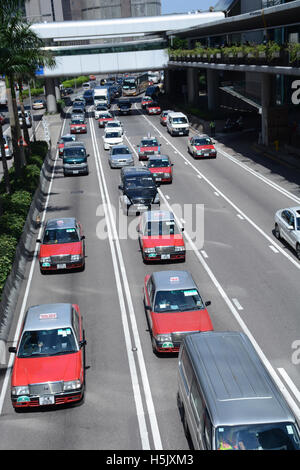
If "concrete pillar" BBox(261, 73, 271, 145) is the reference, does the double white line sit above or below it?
below

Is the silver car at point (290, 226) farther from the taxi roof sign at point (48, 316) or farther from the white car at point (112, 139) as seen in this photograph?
the white car at point (112, 139)

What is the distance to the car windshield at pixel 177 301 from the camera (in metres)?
16.2

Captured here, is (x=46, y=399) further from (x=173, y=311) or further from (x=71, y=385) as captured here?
(x=173, y=311)

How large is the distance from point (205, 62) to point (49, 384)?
169 ft

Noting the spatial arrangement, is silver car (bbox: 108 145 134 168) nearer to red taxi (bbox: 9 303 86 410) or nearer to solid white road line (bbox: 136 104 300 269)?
solid white road line (bbox: 136 104 300 269)

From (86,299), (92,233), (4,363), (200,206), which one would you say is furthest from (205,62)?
(4,363)

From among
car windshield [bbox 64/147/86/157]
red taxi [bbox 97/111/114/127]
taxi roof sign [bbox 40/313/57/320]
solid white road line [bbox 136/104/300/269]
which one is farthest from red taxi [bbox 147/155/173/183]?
red taxi [bbox 97/111/114/127]

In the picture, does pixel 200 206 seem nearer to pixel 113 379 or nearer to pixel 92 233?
pixel 92 233

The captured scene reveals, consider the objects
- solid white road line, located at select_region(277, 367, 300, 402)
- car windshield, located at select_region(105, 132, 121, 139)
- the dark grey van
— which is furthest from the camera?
car windshield, located at select_region(105, 132, 121, 139)

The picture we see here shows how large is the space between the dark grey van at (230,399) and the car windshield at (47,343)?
3.12m

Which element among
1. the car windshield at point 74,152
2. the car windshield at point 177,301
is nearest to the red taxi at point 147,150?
the car windshield at point 74,152

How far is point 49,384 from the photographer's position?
13219 millimetres

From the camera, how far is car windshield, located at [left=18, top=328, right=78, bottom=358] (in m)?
14.2

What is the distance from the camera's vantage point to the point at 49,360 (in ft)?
45.7
